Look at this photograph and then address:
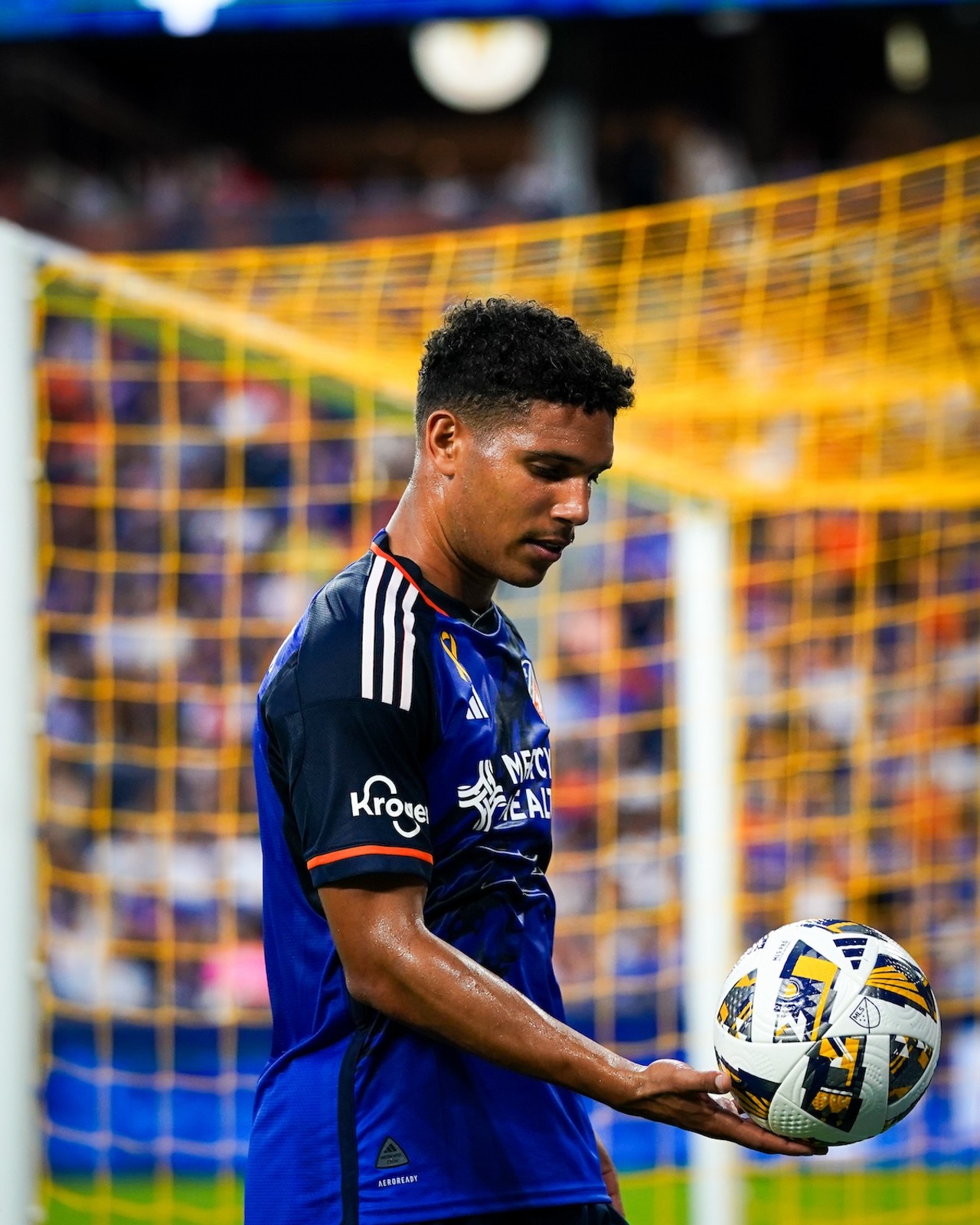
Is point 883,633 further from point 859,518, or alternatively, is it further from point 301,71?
point 301,71

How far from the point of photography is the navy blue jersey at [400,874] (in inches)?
76.2

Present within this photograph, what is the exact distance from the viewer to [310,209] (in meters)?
12.8

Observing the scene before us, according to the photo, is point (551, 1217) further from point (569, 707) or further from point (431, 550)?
point (569, 707)

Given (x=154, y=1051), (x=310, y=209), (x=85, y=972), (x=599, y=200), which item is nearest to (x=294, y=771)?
(x=154, y=1051)

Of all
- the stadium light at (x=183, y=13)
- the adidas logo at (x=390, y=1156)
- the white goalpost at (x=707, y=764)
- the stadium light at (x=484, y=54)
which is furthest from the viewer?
the stadium light at (x=484, y=54)

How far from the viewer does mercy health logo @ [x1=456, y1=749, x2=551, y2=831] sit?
2.08 meters

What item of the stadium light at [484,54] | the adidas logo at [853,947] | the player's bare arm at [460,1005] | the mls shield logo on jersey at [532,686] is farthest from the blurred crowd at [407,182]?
the player's bare arm at [460,1005]

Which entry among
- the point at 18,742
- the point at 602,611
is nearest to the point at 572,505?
the point at 18,742

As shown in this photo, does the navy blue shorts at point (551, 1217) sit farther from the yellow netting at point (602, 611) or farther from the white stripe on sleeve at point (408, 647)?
the yellow netting at point (602, 611)

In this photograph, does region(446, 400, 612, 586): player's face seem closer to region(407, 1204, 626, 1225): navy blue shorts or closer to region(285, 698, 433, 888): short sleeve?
region(285, 698, 433, 888): short sleeve

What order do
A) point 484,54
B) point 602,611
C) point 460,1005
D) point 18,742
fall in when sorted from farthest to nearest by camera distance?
point 484,54, point 602,611, point 18,742, point 460,1005

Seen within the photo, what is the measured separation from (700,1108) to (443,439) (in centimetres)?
94

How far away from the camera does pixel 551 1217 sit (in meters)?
2.12

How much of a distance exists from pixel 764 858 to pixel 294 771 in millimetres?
7003
